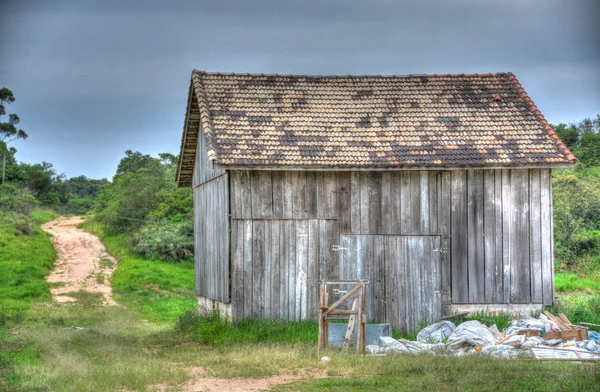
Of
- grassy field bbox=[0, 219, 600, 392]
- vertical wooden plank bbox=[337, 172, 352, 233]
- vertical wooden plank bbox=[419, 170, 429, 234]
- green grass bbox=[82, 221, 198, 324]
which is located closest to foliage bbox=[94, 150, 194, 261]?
green grass bbox=[82, 221, 198, 324]

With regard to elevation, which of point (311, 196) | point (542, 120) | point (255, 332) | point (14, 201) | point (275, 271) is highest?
point (542, 120)

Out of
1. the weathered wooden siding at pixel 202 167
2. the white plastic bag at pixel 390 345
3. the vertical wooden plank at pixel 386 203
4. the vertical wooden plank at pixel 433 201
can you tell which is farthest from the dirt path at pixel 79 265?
the white plastic bag at pixel 390 345

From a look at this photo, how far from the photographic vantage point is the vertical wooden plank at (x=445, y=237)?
60.9 feet

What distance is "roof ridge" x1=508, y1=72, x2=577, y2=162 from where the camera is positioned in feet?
60.9

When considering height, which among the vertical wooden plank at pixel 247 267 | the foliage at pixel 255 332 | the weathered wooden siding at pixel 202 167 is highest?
the weathered wooden siding at pixel 202 167

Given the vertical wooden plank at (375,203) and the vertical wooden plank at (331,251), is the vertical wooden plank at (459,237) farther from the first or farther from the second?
the vertical wooden plank at (331,251)

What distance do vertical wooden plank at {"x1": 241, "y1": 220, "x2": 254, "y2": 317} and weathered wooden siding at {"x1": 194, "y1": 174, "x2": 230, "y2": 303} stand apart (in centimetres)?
47

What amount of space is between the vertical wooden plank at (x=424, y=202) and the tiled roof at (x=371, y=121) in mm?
621

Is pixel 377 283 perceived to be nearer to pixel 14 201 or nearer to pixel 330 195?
pixel 330 195

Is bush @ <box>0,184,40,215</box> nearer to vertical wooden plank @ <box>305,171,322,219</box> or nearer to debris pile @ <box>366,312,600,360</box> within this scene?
vertical wooden plank @ <box>305,171,322,219</box>

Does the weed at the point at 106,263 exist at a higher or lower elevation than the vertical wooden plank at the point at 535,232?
lower

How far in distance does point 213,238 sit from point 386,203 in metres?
4.92

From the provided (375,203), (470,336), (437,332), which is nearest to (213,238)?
(375,203)

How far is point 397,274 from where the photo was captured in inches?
732
